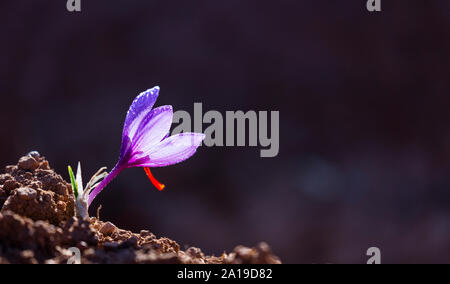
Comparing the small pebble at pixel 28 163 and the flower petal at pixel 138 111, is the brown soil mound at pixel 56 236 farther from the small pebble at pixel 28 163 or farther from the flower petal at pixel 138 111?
the flower petal at pixel 138 111

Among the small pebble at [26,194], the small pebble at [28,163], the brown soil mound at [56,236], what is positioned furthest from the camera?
the small pebble at [28,163]

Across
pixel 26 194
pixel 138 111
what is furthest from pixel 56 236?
pixel 138 111

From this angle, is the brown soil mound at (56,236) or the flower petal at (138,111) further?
the flower petal at (138,111)

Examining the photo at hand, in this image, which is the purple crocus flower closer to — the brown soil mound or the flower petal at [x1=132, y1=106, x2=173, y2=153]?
the flower petal at [x1=132, y1=106, x2=173, y2=153]

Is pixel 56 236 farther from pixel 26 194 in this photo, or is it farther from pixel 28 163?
Result: pixel 28 163

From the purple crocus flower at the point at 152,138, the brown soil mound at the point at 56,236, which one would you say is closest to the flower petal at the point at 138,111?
the purple crocus flower at the point at 152,138

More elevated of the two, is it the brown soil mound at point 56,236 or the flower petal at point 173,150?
the flower petal at point 173,150
